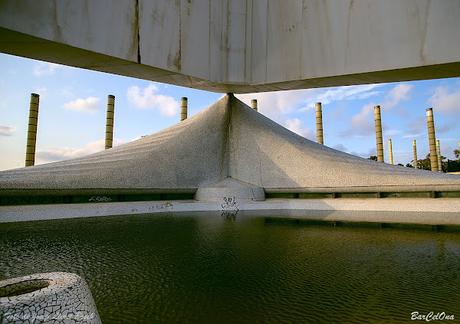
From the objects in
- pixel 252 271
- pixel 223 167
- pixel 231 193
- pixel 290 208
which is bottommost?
pixel 252 271

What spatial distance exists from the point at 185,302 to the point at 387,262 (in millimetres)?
2558

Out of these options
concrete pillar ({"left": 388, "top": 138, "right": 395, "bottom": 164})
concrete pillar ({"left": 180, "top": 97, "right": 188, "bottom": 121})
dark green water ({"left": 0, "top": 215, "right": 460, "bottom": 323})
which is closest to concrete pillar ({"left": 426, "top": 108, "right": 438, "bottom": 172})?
concrete pillar ({"left": 180, "top": 97, "right": 188, "bottom": 121})

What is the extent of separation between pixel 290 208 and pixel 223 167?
4.38m

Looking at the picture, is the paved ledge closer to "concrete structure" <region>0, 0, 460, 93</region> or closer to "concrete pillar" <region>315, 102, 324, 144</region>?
"concrete structure" <region>0, 0, 460, 93</region>

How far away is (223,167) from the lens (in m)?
14.1

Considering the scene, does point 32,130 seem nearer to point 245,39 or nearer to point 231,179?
point 231,179

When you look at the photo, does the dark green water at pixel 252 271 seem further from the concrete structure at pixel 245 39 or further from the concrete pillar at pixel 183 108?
the concrete pillar at pixel 183 108

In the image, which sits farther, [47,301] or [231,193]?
[231,193]

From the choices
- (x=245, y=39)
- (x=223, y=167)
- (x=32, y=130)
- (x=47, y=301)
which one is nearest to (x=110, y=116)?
(x=32, y=130)

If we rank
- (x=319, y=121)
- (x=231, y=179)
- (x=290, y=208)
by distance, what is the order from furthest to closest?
(x=319, y=121)
(x=231, y=179)
(x=290, y=208)

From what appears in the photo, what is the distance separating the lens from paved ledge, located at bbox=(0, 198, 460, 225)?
778 centimetres

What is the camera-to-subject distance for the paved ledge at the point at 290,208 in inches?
306

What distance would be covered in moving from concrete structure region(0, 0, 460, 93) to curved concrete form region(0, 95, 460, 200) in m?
2.33

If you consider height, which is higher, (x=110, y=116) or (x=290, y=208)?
(x=110, y=116)
